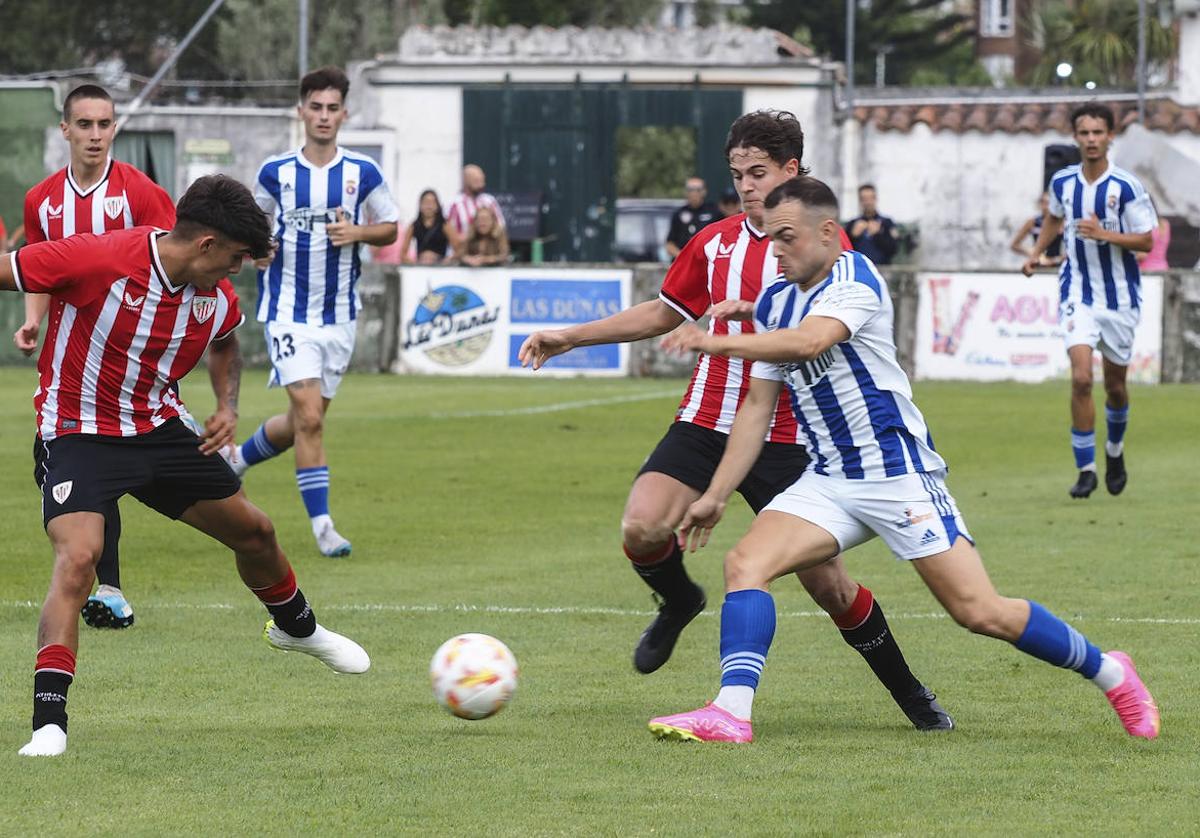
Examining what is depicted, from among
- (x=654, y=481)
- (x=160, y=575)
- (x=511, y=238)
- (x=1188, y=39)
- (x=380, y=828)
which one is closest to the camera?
(x=380, y=828)

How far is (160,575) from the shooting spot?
10.1 metres

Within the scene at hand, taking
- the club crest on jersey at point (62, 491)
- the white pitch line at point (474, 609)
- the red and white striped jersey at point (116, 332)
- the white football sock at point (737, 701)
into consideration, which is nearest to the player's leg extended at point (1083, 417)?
Answer: the white pitch line at point (474, 609)

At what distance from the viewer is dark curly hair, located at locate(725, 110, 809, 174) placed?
22.2 feet

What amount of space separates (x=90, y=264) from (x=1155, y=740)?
11.3ft

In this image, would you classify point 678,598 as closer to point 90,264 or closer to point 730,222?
point 730,222

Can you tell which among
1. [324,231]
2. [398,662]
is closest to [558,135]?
[324,231]

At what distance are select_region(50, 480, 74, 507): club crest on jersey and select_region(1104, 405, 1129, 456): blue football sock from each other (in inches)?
336

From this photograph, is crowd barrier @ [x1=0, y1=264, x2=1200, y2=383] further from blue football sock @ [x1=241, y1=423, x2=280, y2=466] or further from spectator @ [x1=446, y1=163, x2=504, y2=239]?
blue football sock @ [x1=241, y1=423, x2=280, y2=466]

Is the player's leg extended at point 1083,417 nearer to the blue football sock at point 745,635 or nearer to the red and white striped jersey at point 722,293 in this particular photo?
the red and white striped jersey at point 722,293

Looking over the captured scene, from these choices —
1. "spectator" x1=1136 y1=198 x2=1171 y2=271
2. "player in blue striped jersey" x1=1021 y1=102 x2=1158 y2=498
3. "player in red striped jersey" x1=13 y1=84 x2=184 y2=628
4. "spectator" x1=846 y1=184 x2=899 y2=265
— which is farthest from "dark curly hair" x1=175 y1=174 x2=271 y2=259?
"spectator" x1=846 y1=184 x2=899 y2=265

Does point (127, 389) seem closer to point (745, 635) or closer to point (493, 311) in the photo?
point (745, 635)

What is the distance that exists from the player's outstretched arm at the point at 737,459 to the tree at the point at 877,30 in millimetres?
50216

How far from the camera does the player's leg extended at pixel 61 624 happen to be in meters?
5.85

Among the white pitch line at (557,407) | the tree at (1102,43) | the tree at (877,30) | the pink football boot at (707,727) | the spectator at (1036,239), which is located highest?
the tree at (877,30)
